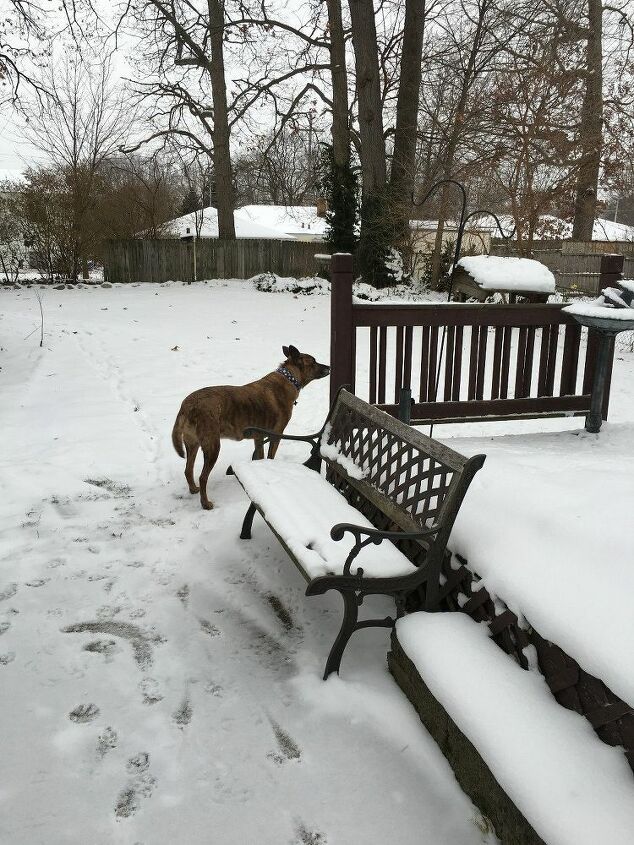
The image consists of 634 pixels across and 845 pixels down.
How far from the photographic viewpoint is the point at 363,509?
386 cm

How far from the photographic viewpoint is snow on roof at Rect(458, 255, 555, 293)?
6.02 m

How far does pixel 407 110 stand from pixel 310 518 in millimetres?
17348

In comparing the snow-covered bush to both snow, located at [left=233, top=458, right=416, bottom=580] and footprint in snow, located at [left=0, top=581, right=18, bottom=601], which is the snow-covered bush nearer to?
snow, located at [left=233, top=458, right=416, bottom=580]

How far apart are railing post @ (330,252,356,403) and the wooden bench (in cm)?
81

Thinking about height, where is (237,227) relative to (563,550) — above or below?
above

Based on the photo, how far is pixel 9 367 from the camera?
9.01m

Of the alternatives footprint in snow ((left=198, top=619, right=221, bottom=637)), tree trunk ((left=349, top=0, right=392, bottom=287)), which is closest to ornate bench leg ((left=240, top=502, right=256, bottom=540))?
footprint in snow ((left=198, top=619, right=221, bottom=637))

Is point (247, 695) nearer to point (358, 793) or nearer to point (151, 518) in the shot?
point (358, 793)

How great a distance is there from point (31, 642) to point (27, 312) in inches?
511

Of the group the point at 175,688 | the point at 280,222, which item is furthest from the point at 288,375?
the point at 280,222

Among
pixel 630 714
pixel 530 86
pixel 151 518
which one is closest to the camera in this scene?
pixel 630 714

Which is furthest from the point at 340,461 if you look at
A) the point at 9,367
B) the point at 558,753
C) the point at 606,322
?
the point at 9,367

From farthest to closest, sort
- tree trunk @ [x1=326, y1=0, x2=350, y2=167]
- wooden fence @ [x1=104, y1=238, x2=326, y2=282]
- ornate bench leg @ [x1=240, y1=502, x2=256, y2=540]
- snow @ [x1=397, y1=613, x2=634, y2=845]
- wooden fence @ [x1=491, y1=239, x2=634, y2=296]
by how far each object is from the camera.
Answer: wooden fence @ [x1=104, y1=238, x2=326, y2=282] < wooden fence @ [x1=491, y1=239, x2=634, y2=296] < tree trunk @ [x1=326, y1=0, x2=350, y2=167] < ornate bench leg @ [x1=240, y1=502, x2=256, y2=540] < snow @ [x1=397, y1=613, x2=634, y2=845]

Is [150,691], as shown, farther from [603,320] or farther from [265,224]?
[265,224]
